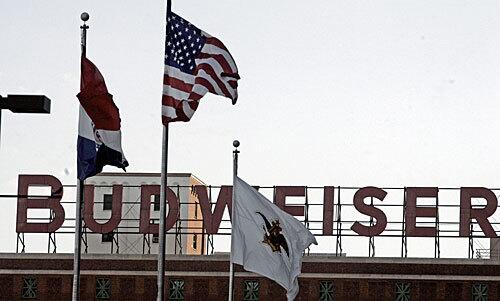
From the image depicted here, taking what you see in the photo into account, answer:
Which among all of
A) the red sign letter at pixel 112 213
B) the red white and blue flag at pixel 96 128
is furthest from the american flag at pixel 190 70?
the red sign letter at pixel 112 213

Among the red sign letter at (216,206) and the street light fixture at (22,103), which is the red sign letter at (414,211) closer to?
the red sign letter at (216,206)

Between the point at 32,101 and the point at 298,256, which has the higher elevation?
the point at 32,101

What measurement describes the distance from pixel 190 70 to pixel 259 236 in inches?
302

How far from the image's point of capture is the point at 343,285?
67375 mm

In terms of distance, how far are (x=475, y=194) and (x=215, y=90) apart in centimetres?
3395

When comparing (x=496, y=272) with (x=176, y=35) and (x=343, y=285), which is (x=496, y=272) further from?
(x=176, y=35)

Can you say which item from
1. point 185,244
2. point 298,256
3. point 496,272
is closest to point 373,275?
point 496,272

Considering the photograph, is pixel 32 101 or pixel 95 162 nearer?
pixel 32 101

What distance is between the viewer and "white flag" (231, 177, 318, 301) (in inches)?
1692

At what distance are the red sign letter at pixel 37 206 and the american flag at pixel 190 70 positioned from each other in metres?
33.5

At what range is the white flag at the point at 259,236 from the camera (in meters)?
43.0

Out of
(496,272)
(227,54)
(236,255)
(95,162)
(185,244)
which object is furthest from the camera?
(185,244)

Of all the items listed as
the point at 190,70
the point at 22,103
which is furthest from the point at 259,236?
the point at 22,103

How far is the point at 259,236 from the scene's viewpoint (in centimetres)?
4294
